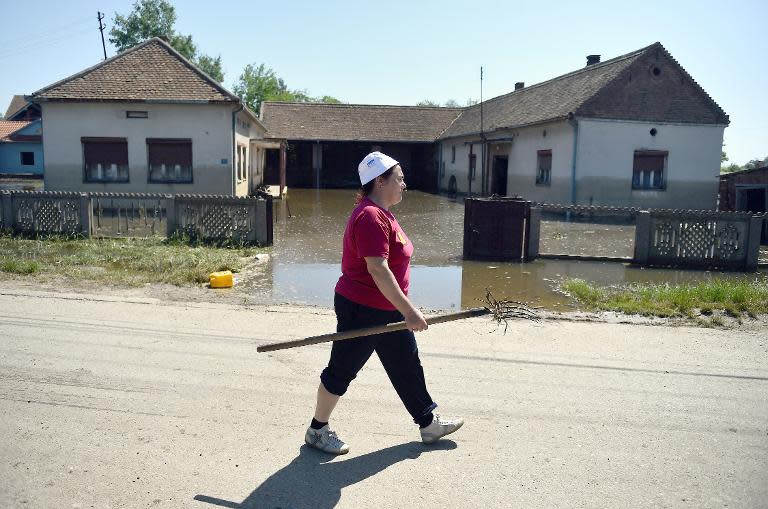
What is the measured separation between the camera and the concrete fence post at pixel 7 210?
12289mm

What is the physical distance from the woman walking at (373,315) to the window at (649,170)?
2045cm

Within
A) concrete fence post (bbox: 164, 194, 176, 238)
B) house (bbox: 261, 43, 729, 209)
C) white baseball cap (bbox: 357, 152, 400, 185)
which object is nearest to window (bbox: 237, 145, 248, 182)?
concrete fence post (bbox: 164, 194, 176, 238)

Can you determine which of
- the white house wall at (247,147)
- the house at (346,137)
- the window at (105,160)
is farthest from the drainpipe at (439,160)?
the window at (105,160)

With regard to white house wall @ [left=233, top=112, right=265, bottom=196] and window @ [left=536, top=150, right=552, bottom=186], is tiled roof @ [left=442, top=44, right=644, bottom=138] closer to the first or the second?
window @ [left=536, top=150, right=552, bottom=186]

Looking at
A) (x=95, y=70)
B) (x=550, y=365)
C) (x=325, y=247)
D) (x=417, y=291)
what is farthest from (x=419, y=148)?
(x=550, y=365)

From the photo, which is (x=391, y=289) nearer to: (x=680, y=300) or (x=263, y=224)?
(x=680, y=300)

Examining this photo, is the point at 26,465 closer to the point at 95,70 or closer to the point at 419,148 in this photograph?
the point at 95,70

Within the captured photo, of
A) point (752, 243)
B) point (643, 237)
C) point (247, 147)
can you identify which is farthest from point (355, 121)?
point (752, 243)

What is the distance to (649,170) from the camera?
2228 centimetres

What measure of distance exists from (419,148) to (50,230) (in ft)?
97.5

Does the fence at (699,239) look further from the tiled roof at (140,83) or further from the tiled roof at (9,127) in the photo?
the tiled roof at (9,127)

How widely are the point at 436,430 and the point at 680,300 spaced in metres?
4.94

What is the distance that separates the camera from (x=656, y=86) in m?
22.1

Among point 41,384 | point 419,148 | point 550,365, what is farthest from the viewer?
point 419,148
